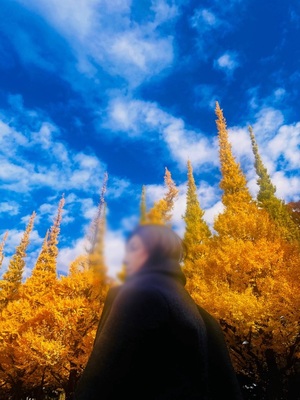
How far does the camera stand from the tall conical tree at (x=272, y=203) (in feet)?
81.5

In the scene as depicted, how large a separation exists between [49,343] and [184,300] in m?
15.9

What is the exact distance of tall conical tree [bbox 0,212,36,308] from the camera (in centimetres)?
3584

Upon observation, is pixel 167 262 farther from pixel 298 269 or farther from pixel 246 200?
pixel 246 200

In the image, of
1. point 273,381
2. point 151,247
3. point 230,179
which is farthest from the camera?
point 230,179

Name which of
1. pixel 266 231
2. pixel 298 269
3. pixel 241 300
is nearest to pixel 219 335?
pixel 241 300

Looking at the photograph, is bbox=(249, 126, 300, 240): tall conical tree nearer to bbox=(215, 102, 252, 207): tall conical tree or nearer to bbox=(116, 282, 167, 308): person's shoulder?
bbox=(215, 102, 252, 207): tall conical tree

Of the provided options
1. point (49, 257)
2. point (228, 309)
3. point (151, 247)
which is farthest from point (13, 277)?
point (151, 247)

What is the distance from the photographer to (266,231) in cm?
1586

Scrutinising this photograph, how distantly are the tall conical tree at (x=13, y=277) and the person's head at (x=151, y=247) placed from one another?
37319 mm

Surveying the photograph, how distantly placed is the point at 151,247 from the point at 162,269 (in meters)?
0.15

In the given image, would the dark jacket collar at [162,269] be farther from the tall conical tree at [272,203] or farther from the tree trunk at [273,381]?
the tall conical tree at [272,203]

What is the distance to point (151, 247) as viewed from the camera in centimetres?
160

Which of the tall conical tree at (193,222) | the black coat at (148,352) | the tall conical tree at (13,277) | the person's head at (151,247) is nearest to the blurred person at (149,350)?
the black coat at (148,352)

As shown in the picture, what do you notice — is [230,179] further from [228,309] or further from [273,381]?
[273,381]
